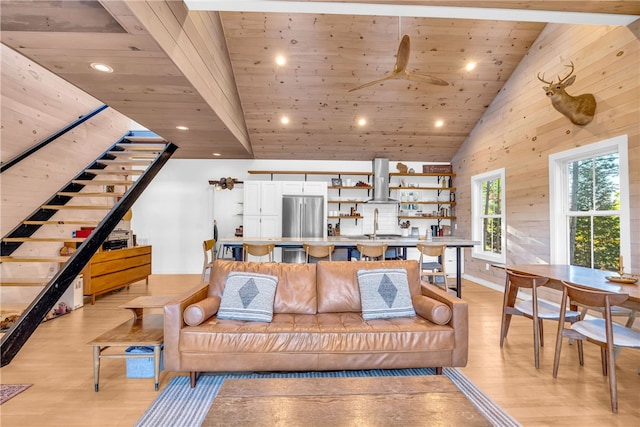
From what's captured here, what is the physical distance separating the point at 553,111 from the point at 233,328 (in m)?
4.91

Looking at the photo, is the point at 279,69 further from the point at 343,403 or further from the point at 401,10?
the point at 343,403

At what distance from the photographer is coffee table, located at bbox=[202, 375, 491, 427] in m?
1.30

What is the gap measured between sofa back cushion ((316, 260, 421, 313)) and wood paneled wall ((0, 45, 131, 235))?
156 inches

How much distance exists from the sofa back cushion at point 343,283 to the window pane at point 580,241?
8.89ft

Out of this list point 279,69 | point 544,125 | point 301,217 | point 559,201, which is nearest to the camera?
point 559,201

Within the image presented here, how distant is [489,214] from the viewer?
235 inches

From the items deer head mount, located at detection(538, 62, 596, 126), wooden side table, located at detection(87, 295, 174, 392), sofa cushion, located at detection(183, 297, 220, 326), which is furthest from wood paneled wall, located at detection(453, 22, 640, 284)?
wooden side table, located at detection(87, 295, 174, 392)

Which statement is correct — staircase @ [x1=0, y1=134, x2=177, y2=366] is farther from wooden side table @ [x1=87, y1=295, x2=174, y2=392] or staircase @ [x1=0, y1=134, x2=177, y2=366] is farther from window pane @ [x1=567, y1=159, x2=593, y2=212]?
window pane @ [x1=567, y1=159, x2=593, y2=212]

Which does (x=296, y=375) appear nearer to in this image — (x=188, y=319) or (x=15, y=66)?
(x=188, y=319)

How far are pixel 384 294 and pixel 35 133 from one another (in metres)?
4.86

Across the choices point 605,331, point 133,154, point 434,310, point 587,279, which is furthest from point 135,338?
point 133,154

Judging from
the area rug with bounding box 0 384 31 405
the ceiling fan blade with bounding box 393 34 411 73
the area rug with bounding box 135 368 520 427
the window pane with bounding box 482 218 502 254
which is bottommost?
the area rug with bounding box 0 384 31 405

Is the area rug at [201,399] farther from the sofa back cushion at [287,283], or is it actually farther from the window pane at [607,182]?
the window pane at [607,182]

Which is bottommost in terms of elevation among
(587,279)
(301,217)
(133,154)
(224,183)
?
(587,279)
